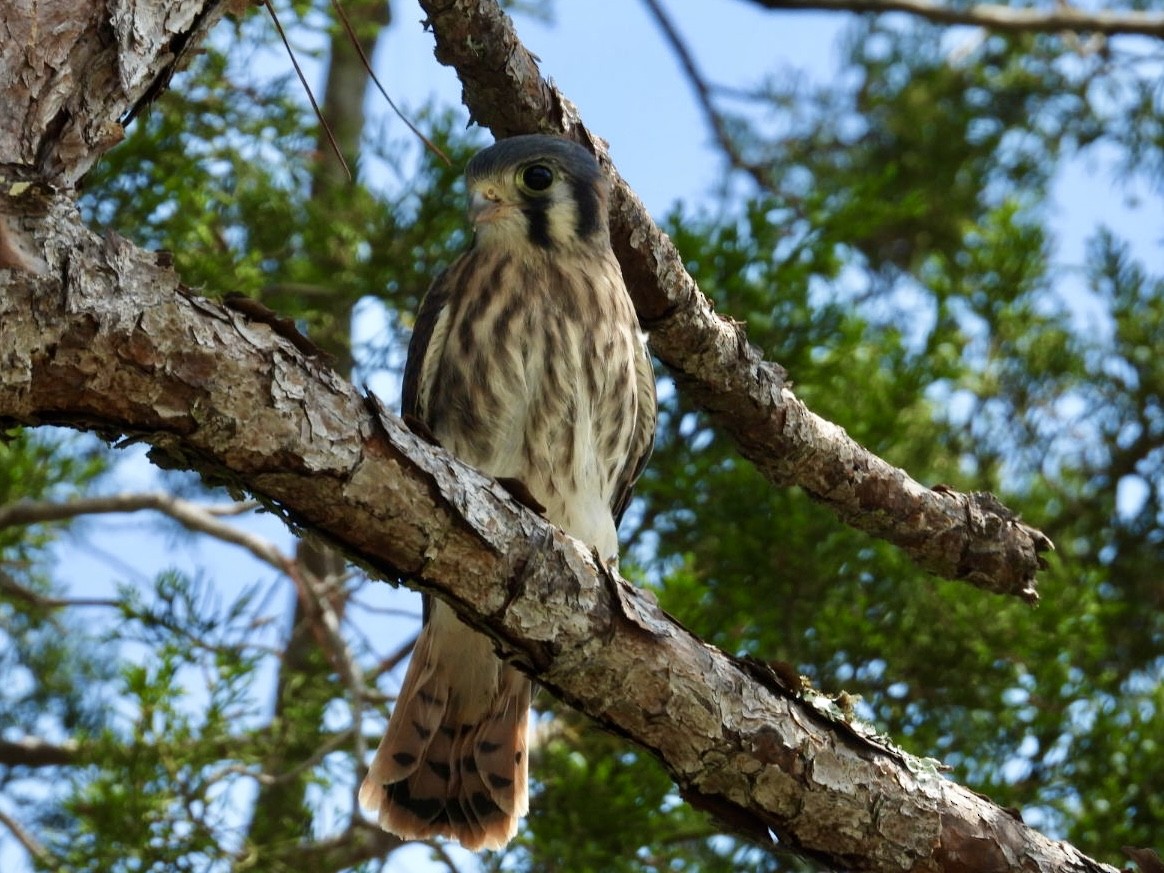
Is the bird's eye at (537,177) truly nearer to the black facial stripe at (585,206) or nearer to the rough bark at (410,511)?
the black facial stripe at (585,206)

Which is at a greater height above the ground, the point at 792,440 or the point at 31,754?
the point at 792,440

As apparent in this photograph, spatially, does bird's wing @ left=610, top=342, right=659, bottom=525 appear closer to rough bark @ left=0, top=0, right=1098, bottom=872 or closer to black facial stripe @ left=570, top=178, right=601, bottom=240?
black facial stripe @ left=570, top=178, right=601, bottom=240

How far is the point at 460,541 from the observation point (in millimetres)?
1756

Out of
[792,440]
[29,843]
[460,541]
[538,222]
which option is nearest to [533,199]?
[538,222]

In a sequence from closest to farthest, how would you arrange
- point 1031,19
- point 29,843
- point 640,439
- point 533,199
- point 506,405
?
point 506,405 → point 533,199 → point 640,439 → point 29,843 → point 1031,19

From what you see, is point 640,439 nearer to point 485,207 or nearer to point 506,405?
point 506,405

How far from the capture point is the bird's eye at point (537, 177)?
2.90 metres

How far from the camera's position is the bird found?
2.84 meters

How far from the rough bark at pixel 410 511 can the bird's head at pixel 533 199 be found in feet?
3.35

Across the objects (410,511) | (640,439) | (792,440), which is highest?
(640,439)

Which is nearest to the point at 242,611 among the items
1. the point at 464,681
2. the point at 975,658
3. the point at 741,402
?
the point at 464,681

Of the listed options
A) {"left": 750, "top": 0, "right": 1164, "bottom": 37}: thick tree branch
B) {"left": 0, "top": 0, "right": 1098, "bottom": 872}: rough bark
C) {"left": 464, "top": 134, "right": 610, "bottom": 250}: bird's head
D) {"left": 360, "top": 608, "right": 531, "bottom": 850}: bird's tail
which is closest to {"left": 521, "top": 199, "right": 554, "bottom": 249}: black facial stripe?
{"left": 464, "top": 134, "right": 610, "bottom": 250}: bird's head

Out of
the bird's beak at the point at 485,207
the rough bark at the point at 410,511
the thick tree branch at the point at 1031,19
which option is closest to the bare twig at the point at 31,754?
the bird's beak at the point at 485,207

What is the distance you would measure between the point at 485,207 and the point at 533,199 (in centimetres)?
12
